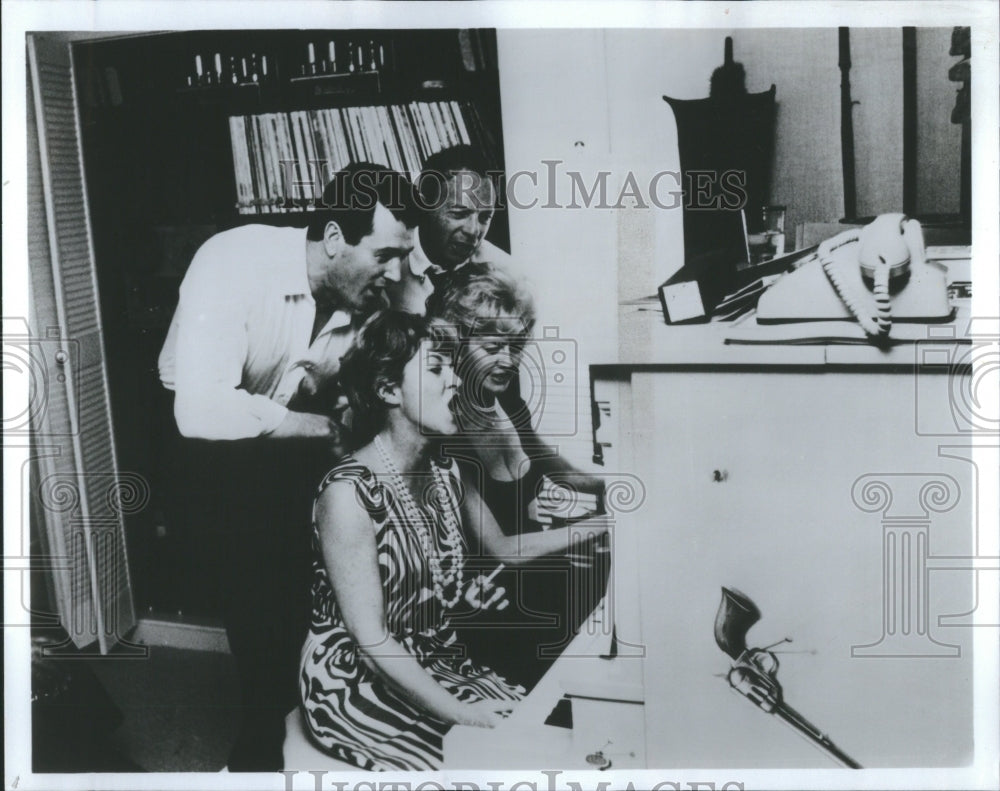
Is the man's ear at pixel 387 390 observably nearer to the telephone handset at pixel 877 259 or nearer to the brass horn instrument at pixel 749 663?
the brass horn instrument at pixel 749 663

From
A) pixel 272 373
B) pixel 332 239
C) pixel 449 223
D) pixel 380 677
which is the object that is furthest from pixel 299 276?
pixel 380 677

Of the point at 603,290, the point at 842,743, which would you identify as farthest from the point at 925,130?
the point at 842,743

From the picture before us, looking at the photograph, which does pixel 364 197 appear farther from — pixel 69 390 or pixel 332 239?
pixel 69 390

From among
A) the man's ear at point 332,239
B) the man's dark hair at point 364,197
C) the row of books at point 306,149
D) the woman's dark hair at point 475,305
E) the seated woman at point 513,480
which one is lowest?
the seated woman at point 513,480

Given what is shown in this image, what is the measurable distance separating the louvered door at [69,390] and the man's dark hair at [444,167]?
77cm

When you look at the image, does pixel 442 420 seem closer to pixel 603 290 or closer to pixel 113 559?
pixel 603 290

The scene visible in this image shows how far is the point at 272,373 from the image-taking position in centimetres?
202

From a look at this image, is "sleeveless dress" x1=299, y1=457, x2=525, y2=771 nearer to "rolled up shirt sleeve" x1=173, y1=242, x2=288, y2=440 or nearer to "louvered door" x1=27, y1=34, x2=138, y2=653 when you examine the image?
"rolled up shirt sleeve" x1=173, y1=242, x2=288, y2=440

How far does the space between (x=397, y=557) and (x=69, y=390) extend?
836 mm

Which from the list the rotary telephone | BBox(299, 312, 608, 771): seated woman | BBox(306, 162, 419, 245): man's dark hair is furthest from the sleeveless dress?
the rotary telephone

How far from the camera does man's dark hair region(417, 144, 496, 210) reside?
1.98 metres

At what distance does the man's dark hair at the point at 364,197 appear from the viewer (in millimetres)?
1987

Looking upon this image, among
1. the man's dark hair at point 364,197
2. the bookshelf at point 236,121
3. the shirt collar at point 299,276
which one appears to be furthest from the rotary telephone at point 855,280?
the shirt collar at point 299,276

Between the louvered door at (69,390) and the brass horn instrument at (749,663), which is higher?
the louvered door at (69,390)
